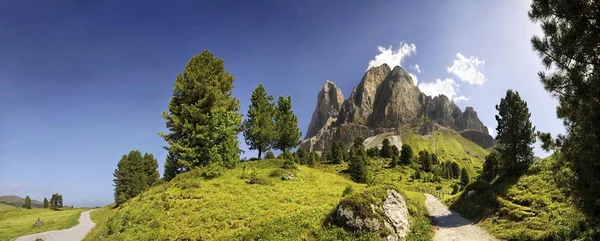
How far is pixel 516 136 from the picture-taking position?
36.8 meters

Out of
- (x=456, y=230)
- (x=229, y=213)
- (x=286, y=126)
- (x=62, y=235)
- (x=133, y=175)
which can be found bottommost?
(x=456, y=230)

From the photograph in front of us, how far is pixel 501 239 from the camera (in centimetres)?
2180

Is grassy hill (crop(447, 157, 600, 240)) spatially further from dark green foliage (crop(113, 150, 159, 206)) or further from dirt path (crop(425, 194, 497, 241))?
dark green foliage (crop(113, 150, 159, 206))

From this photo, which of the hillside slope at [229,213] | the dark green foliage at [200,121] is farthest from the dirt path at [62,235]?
the dark green foliage at [200,121]

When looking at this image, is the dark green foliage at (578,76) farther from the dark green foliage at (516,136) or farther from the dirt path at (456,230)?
the dark green foliage at (516,136)

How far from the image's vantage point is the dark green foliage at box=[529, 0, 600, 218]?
12.1m

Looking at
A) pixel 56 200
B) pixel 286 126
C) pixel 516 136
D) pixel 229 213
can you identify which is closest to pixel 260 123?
pixel 286 126

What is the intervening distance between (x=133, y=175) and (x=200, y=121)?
57.5m

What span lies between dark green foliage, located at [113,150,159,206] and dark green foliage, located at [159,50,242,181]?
4726 centimetres

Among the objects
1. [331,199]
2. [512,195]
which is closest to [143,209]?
[331,199]

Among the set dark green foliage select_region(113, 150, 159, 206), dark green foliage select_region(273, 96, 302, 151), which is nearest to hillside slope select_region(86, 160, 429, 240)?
dark green foliage select_region(273, 96, 302, 151)

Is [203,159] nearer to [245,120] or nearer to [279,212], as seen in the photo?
[245,120]

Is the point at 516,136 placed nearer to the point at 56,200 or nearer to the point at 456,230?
the point at 456,230

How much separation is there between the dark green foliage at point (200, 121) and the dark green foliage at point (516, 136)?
112 ft
